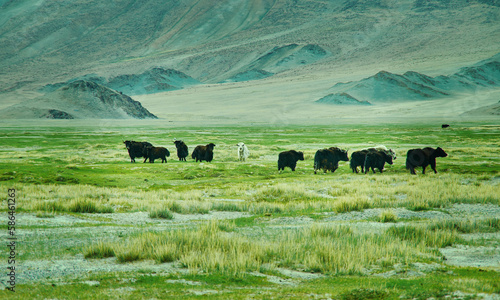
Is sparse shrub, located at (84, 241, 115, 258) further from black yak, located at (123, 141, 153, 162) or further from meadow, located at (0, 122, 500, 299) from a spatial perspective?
black yak, located at (123, 141, 153, 162)

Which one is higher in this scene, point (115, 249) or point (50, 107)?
point (50, 107)

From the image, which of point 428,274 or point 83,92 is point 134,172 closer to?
point 428,274

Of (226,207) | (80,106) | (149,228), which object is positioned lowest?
(226,207)

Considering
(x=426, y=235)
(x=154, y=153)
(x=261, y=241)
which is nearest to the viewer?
(x=261, y=241)

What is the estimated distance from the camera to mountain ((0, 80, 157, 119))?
136 m

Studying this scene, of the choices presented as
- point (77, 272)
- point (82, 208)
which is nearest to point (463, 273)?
point (77, 272)

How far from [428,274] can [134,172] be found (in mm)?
21118

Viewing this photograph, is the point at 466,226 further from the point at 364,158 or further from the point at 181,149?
the point at 181,149

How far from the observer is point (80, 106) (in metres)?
145

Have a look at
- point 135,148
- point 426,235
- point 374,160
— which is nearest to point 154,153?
point 135,148

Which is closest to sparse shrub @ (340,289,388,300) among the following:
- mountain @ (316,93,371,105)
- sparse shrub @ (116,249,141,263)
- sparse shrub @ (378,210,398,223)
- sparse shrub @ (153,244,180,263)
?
sparse shrub @ (153,244,180,263)

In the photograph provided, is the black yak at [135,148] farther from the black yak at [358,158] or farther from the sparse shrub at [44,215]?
the sparse shrub at [44,215]

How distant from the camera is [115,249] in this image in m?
8.41

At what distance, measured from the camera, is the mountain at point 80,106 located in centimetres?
13575
